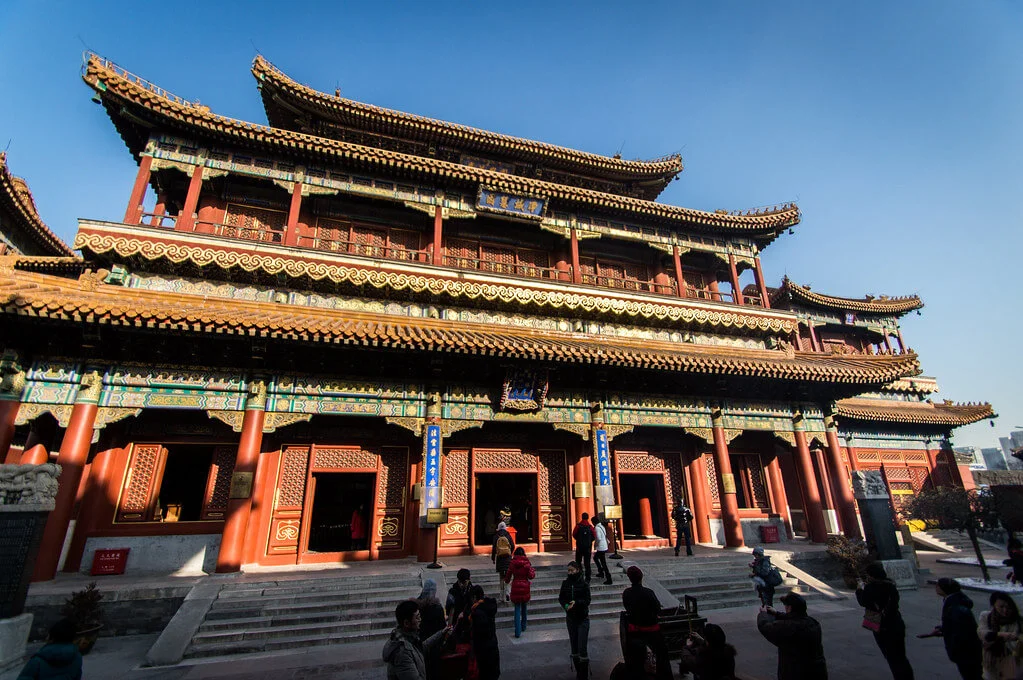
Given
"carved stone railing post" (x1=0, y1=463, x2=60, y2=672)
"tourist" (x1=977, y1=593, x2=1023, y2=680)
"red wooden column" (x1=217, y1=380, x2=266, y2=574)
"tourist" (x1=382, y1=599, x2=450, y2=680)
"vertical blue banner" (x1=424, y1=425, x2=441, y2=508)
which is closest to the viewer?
"tourist" (x1=382, y1=599, x2=450, y2=680)

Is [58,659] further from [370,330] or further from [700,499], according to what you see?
[700,499]

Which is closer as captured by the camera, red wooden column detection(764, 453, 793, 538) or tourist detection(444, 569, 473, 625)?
tourist detection(444, 569, 473, 625)

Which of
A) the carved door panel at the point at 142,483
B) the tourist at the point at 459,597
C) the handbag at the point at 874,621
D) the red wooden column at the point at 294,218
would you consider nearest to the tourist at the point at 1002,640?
the handbag at the point at 874,621

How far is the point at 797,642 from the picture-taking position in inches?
167

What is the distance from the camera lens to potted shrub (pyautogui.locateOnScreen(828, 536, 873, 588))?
10.6 m

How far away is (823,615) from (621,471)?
6075 mm

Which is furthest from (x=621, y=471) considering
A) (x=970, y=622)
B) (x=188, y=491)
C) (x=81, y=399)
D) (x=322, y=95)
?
(x=322, y=95)

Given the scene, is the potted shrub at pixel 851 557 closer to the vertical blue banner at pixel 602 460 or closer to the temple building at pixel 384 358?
Result: the temple building at pixel 384 358

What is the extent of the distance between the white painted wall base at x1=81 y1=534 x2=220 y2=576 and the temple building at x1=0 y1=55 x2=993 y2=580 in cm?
5

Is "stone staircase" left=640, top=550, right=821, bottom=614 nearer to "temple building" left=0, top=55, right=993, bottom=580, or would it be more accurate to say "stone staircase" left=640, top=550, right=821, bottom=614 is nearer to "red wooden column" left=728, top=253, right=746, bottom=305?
"temple building" left=0, top=55, right=993, bottom=580

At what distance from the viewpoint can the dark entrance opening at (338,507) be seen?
1290 cm

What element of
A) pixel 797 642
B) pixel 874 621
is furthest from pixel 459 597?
pixel 874 621

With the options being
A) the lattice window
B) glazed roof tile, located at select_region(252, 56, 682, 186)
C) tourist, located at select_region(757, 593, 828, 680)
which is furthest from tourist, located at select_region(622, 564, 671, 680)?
glazed roof tile, located at select_region(252, 56, 682, 186)

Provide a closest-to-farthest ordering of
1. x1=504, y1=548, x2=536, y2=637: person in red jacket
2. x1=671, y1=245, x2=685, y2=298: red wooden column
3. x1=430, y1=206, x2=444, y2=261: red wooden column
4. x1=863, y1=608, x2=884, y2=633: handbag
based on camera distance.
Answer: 1. x1=863, y1=608, x2=884, y2=633: handbag
2. x1=504, y1=548, x2=536, y2=637: person in red jacket
3. x1=430, y1=206, x2=444, y2=261: red wooden column
4. x1=671, y1=245, x2=685, y2=298: red wooden column
